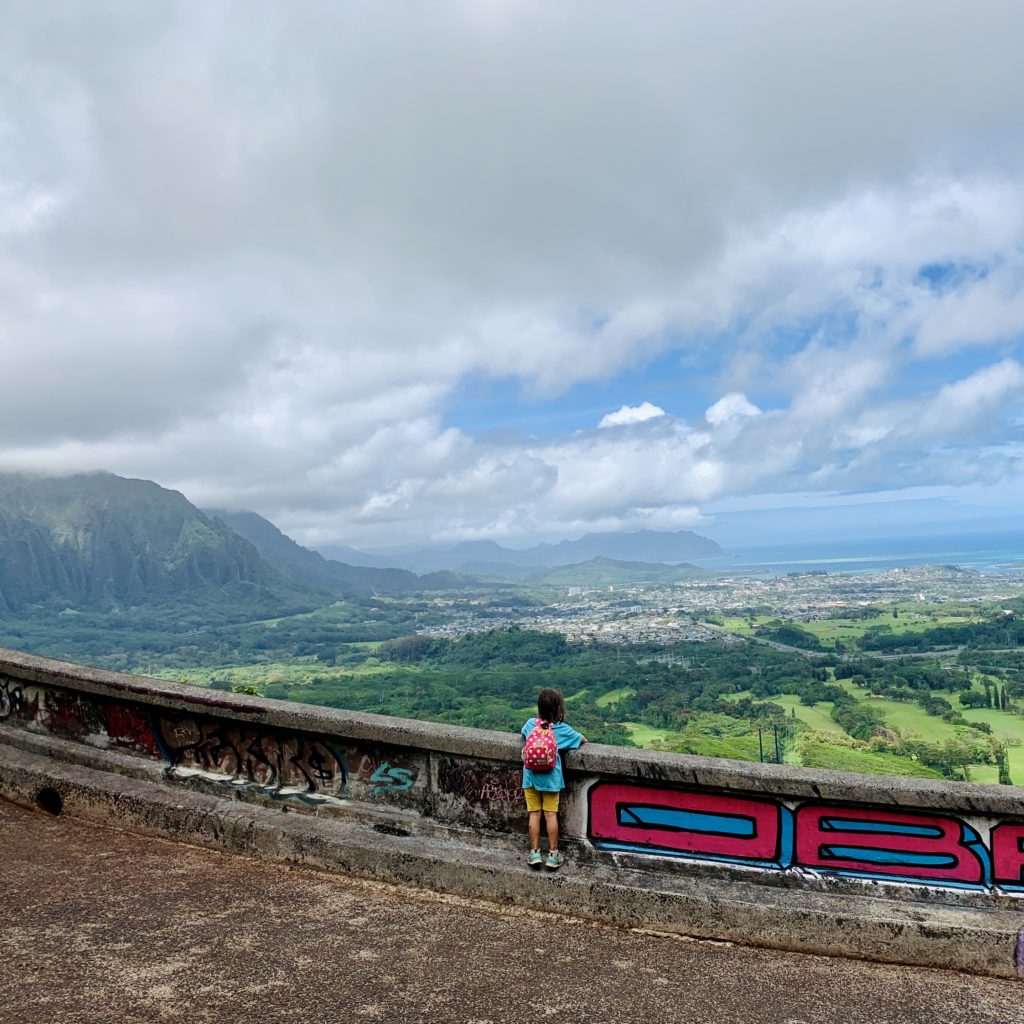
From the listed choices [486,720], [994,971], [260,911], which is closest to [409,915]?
[260,911]

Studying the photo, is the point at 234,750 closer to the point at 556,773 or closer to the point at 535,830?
the point at 535,830

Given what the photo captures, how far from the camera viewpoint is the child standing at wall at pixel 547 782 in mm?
4391

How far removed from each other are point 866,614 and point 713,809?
104757mm

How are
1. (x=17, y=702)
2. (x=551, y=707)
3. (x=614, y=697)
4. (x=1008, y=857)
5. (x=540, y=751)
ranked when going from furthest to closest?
(x=614, y=697) → (x=17, y=702) → (x=551, y=707) → (x=540, y=751) → (x=1008, y=857)

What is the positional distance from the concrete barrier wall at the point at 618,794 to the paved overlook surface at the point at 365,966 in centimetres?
54

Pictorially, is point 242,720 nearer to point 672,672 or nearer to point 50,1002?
point 50,1002

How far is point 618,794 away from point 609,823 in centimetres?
20

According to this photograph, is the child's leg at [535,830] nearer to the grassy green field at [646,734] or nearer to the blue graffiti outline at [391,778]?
the blue graffiti outline at [391,778]

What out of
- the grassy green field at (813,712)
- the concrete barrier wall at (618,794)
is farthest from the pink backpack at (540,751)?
the grassy green field at (813,712)

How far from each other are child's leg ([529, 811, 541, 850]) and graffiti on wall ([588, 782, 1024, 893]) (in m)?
0.36

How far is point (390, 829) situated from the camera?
4.80 metres

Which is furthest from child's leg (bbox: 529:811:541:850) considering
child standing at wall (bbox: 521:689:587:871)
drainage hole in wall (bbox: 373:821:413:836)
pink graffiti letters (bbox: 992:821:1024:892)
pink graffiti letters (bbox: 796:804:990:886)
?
pink graffiti letters (bbox: 992:821:1024:892)

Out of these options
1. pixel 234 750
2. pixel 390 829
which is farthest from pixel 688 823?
pixel 234 750

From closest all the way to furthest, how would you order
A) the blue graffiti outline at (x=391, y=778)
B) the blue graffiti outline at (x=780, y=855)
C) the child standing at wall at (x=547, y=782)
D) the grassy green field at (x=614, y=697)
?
1. the blue graffiti outline at (x=780, y=855)
2. the child standing at wall at (x=547, y=782)
3. the blue graffiti outline at (x=391, y=778)
4. the grassy green field at (x=614, y=697)
